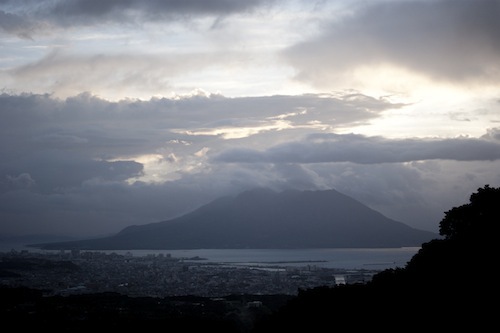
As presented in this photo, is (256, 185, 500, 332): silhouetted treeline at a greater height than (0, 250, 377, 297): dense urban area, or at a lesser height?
greater

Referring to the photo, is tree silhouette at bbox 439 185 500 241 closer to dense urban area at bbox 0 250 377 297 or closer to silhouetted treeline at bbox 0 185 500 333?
silhouetted treeline at bbox 0 185 500 333

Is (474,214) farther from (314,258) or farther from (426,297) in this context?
(314,258)

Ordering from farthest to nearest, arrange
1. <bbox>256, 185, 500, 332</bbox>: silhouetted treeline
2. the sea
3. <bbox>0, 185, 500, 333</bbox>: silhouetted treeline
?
the sea, <bbox>0, 185, 500, 333</bbox>: silhouetted treeline, <bbox>256, 185, 500, 332</bbox>: silhouetted treeline

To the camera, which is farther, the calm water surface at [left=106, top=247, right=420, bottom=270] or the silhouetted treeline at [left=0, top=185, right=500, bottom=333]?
the calm water surface at [left=106, top=247, right=420, bottom=270]

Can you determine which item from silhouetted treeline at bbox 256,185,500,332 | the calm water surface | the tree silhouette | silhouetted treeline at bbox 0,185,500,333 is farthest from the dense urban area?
the calm water surface

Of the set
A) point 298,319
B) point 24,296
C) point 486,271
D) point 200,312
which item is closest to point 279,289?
point 200,312

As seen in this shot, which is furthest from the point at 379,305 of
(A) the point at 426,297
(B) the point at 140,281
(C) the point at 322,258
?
(C) the point at 322,258

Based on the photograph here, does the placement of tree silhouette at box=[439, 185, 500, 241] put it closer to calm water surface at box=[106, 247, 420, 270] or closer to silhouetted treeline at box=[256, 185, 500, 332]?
silhouetted treeline at box=[256, 185, 500, 332]

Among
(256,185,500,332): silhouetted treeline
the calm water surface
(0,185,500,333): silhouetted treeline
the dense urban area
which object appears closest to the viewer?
(256,185,500,332): silhouetted treeline

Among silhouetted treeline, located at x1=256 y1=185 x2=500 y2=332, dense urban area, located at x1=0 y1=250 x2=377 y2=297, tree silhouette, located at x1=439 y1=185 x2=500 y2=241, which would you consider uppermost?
tree silhouette, located at x1=439 y1=185 x2=500 y2=241

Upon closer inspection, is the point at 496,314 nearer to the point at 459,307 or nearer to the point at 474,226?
the point at 459,307

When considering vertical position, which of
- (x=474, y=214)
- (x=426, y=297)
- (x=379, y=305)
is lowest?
(x=379, y=305)

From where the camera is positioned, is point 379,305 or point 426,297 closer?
point 426,297
